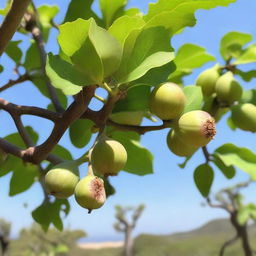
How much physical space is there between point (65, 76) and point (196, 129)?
210 mm

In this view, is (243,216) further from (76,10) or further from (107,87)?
(107,87)

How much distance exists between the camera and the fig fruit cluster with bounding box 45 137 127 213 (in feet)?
2.01

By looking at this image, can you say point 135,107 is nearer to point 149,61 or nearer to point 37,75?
point 149,61

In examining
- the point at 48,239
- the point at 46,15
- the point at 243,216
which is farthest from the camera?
the point at 48,239

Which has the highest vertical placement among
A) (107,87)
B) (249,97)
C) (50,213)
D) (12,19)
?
(12,19)

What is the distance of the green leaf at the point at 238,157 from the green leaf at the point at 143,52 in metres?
0.39

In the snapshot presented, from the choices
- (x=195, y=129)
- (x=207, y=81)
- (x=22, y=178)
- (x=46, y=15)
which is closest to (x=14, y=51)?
(x=46, y=15)

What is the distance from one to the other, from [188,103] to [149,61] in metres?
0.15

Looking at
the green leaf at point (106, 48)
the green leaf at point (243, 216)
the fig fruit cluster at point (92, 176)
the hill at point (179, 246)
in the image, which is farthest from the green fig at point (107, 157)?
the hill at point (179, 246)

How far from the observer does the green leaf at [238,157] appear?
92 centimetres

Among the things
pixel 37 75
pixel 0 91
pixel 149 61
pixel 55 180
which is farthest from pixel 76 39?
pixel 37 75

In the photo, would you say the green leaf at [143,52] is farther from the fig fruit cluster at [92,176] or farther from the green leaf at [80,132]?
the green leaf at [80,132]

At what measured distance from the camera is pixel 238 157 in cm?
96

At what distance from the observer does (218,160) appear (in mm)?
987
